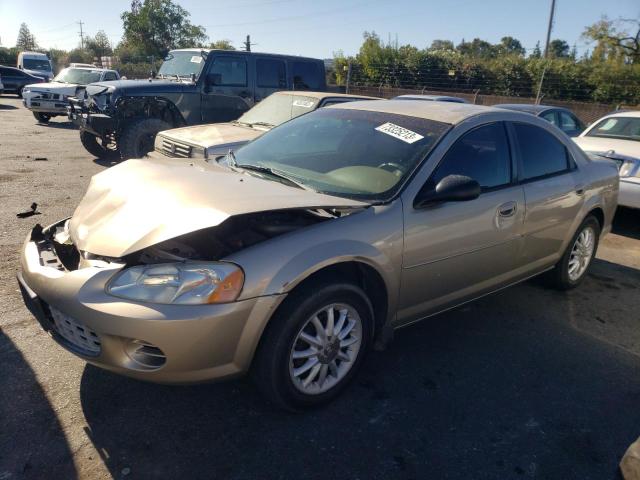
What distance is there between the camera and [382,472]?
2338 mm

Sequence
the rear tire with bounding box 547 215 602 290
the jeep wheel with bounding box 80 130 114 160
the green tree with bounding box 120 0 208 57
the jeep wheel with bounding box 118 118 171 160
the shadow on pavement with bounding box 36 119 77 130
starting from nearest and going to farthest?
the rear tire with bounding box 547 215 602 290, the jeep wheel with bounding box 118 118 171 160, the jeep wheel with bounding box 80 130 114 160, the shadow on pavement with bounding box 36 119 77 130, the green tree with bounding box 120 0 208 57

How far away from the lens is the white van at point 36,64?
82.5 ft

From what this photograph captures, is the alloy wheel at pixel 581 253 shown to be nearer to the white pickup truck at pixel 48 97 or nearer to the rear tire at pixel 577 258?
the rear tire at pixel 577 258

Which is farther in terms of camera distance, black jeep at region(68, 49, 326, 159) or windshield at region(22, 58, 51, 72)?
windshield at region(22, 58, 51, 72)

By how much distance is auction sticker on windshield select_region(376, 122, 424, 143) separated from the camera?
328 centimetres

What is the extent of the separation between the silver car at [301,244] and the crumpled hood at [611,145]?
3.31m

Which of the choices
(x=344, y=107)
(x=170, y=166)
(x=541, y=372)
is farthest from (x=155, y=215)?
(x=541, y=372)

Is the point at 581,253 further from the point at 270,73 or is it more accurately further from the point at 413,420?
the point at 270,73

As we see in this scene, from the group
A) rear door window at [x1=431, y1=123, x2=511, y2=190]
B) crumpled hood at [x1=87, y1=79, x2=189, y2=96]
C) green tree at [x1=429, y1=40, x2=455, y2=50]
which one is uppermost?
green tree at [x1=429, y1=40, x2=455, y2=50]

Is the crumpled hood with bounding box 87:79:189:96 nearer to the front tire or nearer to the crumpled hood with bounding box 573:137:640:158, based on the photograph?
the crumpled hood with bounding box 573:137:640:158

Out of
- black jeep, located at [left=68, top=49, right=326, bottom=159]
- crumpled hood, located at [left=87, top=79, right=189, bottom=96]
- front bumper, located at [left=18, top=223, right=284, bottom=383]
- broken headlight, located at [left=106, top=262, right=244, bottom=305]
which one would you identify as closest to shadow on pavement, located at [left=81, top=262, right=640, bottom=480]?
front bumper, located at [left=18, top=223, right=284, bottom=383]

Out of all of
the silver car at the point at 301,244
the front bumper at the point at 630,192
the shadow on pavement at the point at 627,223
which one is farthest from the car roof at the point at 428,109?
the shadow on pavement at the point at 627,223

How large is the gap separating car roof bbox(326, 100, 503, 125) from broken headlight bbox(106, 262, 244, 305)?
1.92 metres

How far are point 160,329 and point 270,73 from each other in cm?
790
